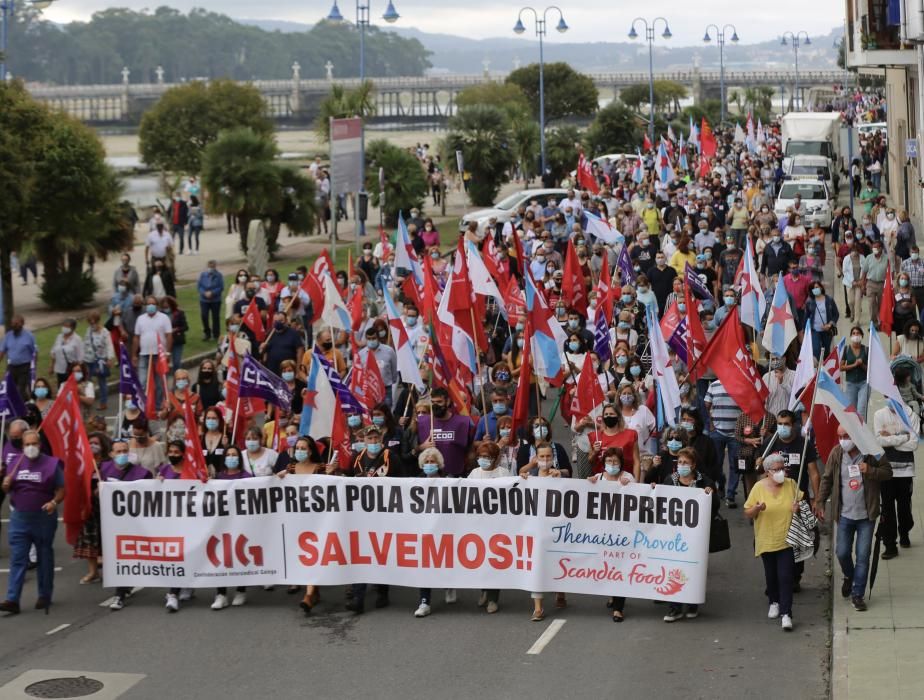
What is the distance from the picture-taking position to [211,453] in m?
15.1

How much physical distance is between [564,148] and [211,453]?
4860cm

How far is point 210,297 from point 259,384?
10.9 m

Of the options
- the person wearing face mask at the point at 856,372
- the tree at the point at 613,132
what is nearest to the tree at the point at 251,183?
the person wearing face mask at the point at 856,372

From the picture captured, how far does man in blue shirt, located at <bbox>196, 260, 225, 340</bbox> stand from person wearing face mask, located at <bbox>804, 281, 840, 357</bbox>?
9.32m

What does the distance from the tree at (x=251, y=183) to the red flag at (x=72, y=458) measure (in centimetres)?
2537

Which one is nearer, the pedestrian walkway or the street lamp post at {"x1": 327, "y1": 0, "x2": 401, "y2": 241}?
the pedestrian walkway

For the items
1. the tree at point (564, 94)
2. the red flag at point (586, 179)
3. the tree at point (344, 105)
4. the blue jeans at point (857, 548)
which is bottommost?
the blue jeans at point (857, 548)

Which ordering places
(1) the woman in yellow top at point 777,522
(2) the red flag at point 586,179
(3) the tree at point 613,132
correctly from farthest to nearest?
(3) the tree at point 613,132 → (2) the red flag at point 586,179 → (1) the woman in yellow top at point 777,522

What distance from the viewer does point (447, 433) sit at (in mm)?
14812

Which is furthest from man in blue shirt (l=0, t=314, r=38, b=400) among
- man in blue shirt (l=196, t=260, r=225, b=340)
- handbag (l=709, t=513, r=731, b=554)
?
handbag (l=709, t=513, r=731, b=554)

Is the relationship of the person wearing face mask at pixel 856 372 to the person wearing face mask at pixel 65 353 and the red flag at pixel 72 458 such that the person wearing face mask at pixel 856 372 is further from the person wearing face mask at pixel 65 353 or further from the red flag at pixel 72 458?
the person wearing face mask at pixel 65 353

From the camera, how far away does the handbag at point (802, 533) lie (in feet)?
40.8

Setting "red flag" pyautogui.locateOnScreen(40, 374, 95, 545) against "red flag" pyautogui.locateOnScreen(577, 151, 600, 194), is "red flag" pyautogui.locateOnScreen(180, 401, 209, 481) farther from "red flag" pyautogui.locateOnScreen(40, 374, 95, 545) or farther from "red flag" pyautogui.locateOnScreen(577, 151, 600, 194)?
"red flag" pyautogui.locateOnScreen(577, 151, 600, 194)

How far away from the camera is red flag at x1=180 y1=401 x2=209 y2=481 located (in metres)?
13.7
